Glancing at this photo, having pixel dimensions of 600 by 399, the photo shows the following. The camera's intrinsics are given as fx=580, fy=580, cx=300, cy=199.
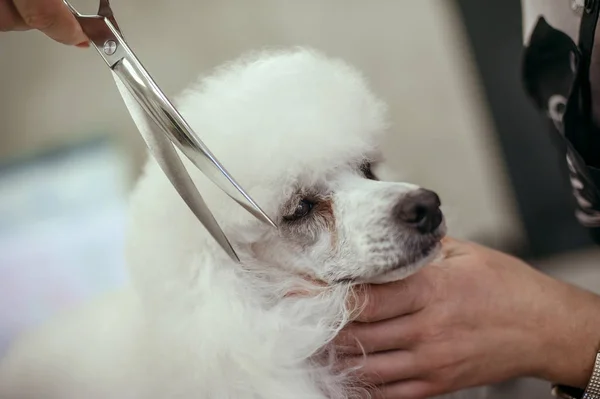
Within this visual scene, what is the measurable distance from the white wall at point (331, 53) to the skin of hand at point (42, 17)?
809 mm

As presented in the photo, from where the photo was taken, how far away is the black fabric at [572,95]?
75 cm

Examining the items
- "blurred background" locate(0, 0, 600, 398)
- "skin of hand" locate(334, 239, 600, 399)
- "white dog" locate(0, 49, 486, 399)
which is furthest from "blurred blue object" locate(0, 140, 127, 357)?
"skin of hand" locate(334, 239, 600, 399)

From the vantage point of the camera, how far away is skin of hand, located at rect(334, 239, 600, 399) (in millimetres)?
655

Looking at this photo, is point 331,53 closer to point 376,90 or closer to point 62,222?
point 376,90

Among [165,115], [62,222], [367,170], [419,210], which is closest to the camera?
[165,115]

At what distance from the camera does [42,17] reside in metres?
0.49

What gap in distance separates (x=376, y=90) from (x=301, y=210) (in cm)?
76

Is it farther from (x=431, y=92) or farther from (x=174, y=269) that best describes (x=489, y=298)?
(x=431, y=92)

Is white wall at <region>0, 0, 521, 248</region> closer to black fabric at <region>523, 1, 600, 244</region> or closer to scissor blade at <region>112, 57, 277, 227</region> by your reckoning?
black fabric at <region>523, 1, 600, 244</region>

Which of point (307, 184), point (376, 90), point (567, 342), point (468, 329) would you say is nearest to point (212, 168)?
point (307, 184)

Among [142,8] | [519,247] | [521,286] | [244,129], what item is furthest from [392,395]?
[142,8]

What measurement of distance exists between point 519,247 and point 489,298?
0.75 metres

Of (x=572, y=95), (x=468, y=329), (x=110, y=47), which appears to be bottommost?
(x=468, y=329)

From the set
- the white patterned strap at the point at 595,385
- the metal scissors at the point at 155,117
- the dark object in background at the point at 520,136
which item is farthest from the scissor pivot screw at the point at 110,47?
the dark object in background at the point at 520,136
